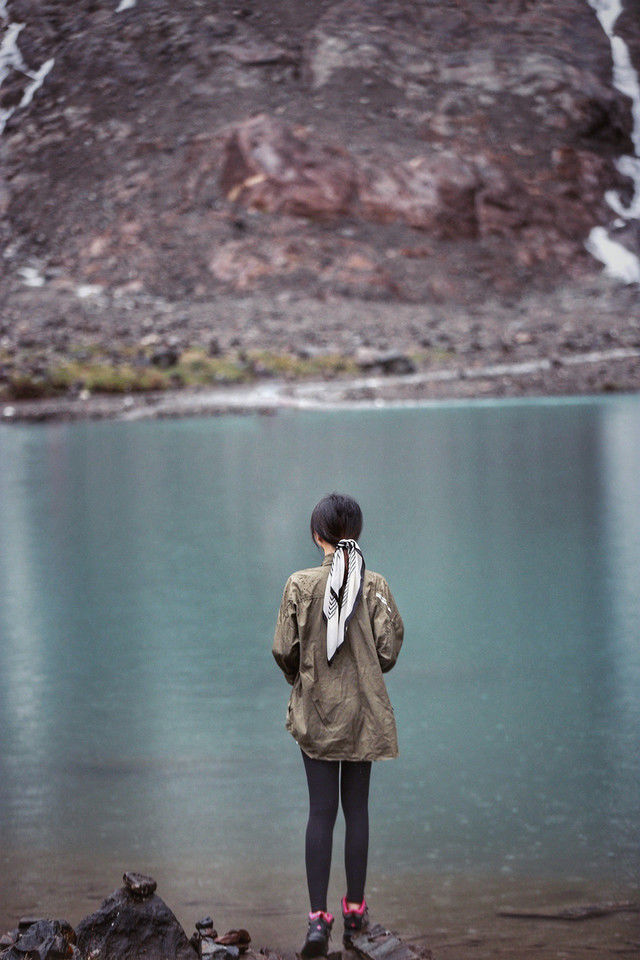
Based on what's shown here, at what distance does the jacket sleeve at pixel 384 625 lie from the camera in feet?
9.00

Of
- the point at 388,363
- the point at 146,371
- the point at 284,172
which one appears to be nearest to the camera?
the point at 146,371

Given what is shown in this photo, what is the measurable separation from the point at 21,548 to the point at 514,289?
4535 centimetres

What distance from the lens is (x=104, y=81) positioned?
203 ft

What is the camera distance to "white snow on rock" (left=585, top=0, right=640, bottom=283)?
56750mm

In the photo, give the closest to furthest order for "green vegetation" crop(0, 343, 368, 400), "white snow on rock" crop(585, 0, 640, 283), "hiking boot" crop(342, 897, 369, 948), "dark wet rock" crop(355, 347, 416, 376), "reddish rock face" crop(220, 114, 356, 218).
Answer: "hiking boot" crop(342, 897, 369, 948) < "green vegetation" crop(0, 343, 368, 400) < "dark wet rock" crop(355, 347, 416, 376) < "reddish rock face" crop(220, 114, 356, 218) < "white snow on rock" crop(585, 0, 640, 283)

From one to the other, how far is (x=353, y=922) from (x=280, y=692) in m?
2.88

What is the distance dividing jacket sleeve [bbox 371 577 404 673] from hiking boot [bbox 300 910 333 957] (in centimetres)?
60

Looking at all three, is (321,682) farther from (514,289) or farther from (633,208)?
(633,208)

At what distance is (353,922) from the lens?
9.43 ft

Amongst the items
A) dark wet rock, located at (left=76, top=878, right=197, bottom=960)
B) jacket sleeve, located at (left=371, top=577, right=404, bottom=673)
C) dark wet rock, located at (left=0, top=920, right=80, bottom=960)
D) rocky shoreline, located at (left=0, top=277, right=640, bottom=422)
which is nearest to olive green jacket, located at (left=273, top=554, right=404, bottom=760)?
jacket sleeve, located at (left=371, top=577, right=404, bottom=673)

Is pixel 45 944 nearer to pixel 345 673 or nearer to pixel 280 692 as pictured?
pixel 345 673

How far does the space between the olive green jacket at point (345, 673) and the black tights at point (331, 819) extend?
0.20ft

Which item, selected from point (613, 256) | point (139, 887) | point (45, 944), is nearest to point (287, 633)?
point (139, 887)

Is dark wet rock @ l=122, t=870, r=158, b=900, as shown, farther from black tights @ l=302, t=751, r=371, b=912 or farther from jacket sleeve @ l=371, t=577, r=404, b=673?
jacket sleeve @ l=371, t=577, r=404, b=673
